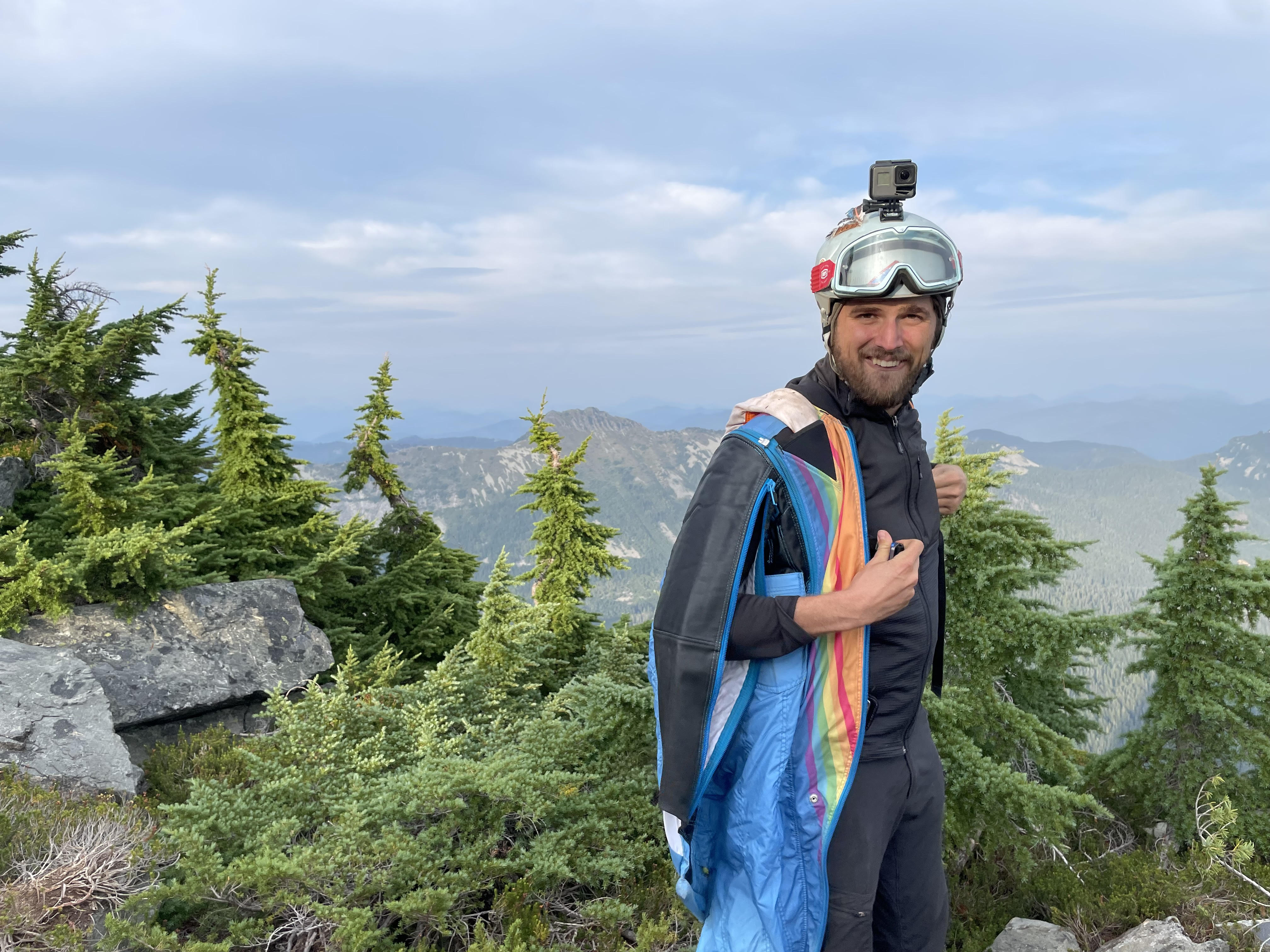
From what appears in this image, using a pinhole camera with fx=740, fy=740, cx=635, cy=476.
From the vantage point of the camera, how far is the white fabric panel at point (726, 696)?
2670 mm

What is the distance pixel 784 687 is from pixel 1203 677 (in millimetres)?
9464

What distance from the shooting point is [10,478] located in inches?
434

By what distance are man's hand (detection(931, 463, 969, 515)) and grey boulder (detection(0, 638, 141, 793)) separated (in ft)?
23.2

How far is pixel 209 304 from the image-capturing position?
→ 1391cm

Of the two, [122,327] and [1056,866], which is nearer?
[1056,866]

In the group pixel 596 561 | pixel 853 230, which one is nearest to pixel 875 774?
pixel 853 230

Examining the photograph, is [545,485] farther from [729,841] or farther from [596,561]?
[729,841]

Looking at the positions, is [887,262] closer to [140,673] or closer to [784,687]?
[784,687]

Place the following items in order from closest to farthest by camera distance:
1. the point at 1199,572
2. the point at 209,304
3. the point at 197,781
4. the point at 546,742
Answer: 1. the point at 197,781
2. the point at 546,742
3. the point at 1199,572
4. the point at 209,304

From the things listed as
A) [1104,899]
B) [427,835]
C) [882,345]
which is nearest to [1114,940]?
[1104,899]

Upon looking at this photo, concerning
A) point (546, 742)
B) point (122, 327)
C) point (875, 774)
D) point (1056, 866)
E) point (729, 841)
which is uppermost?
point (122, 327)

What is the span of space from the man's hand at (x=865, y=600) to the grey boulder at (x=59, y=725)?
22.2 ft

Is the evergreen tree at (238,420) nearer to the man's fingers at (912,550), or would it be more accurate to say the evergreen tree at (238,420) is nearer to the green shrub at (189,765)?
the green shrub at (189,765)

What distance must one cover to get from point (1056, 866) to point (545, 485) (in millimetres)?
9886
